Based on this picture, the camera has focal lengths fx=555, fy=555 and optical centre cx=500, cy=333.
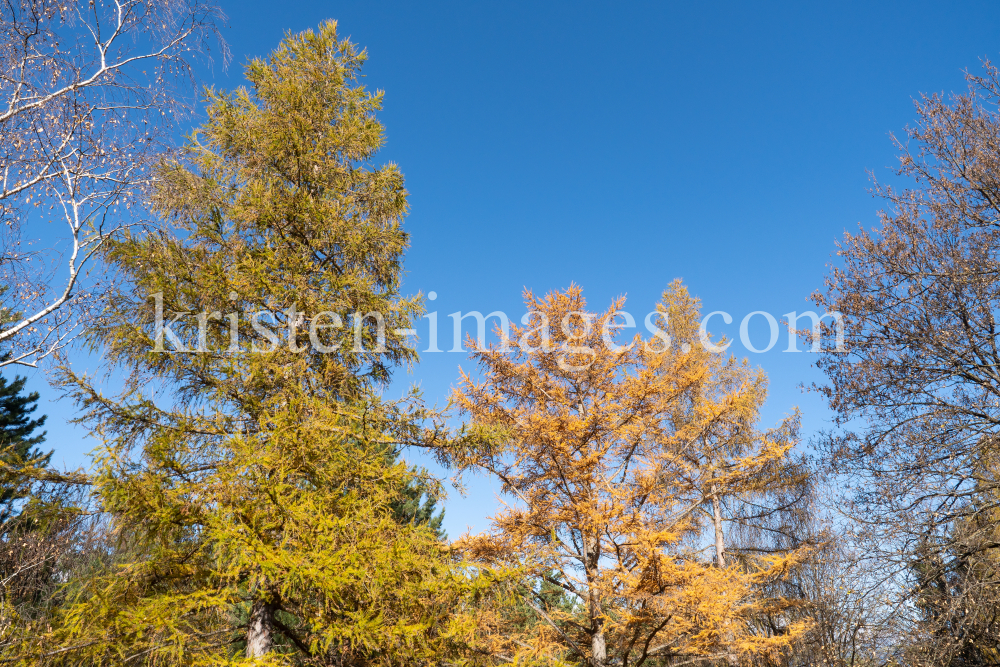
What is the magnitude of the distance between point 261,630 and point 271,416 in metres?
2.22

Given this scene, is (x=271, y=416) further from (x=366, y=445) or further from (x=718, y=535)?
(x=718, y=535)

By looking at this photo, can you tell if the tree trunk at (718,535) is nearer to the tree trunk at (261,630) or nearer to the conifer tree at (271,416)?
the conifer tree at (271,416)

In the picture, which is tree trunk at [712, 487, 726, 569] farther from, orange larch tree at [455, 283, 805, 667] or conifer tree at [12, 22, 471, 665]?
conifer tree at [12, 22, 471, 665]

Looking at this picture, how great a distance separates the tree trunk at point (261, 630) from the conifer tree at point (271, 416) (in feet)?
0.06

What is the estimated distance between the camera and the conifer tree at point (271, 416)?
16.0 ft

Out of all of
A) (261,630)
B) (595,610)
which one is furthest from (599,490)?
(261,630)

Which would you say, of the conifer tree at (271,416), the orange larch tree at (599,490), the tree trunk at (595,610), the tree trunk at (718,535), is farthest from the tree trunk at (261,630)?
the tree trunk at (718,535)

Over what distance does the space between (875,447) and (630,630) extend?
456 cm

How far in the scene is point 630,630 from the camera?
8164mm

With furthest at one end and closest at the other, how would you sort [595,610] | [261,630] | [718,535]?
[718,535]
[595,610]
[261,630]

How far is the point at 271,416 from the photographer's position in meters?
6.31

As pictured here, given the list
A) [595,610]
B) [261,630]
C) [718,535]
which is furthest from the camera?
[718,535]

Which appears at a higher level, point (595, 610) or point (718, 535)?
point (718, 535)

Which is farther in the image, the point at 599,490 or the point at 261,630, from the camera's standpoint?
the point at 599,490
